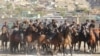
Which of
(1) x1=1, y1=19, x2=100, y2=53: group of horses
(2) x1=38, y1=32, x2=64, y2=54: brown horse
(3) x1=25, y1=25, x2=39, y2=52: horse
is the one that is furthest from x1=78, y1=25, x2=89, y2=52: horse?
(3) x1=25, y1=25, x2=39, y2=52: horse

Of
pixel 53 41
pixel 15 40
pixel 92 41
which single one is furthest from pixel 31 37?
pixel 92 41

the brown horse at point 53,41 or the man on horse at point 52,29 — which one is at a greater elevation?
the man on horse at point 52,29

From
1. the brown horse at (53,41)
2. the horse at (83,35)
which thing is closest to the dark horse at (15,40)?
the brown horse at (53,41)

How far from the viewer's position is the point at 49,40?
4.88 meters

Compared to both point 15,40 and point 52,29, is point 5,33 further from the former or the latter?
point 52,29

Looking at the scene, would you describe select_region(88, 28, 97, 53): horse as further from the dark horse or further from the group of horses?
the dark horse

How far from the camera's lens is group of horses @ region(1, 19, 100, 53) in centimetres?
487

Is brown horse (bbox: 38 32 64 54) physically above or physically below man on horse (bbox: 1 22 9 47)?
below

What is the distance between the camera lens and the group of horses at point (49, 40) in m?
4.87

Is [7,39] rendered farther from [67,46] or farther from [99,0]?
[99,0]

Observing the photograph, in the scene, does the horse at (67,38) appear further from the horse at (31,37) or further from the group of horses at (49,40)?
the horse at (31,37)

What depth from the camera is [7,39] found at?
4.87 meters

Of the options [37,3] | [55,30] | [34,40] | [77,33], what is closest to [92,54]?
[77,33]

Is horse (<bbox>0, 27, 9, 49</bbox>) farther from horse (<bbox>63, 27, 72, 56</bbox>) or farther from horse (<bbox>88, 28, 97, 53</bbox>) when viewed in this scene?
horse (<bbox>88, 28, 97, 53</bbox>)
